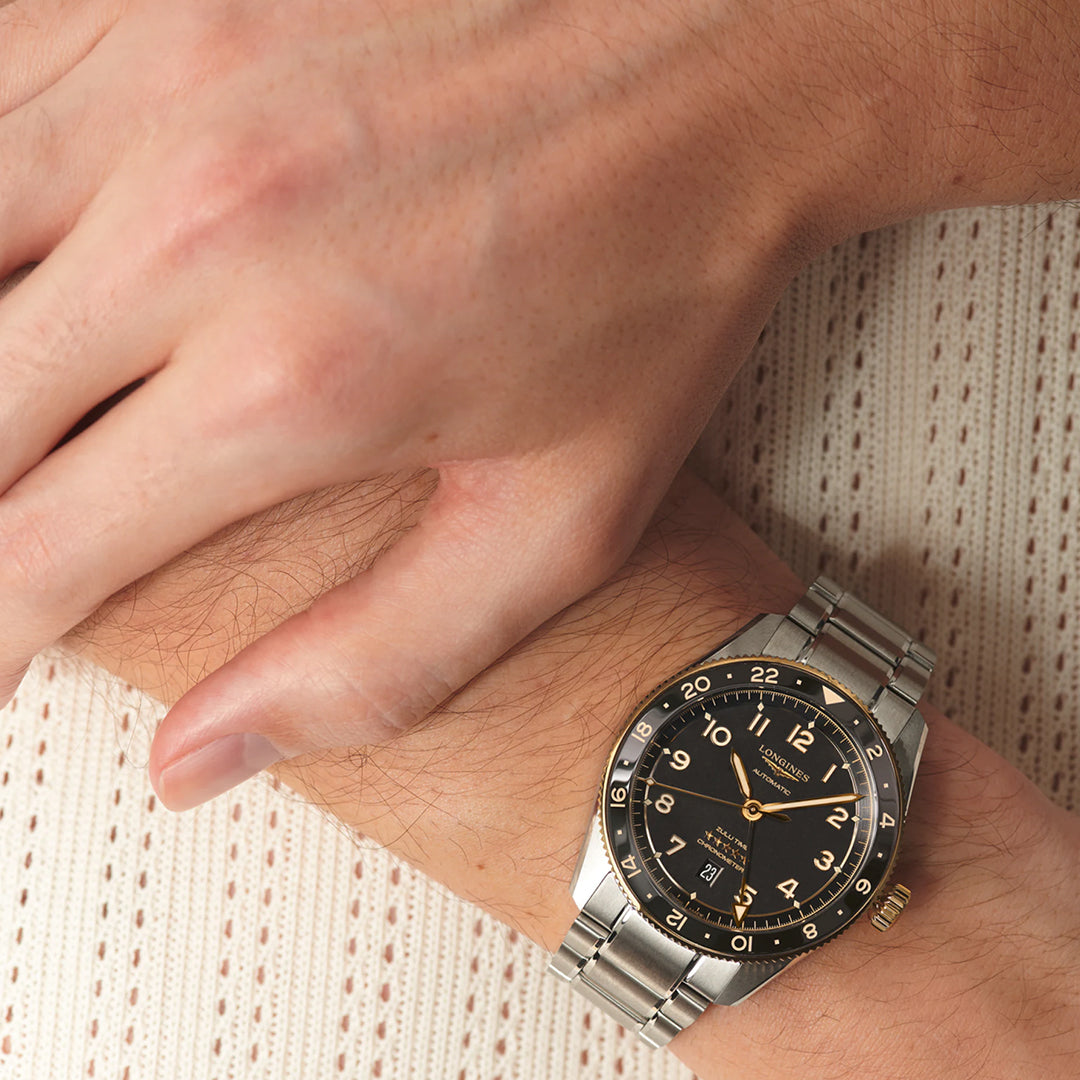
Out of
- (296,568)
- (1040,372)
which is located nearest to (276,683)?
(296,568)

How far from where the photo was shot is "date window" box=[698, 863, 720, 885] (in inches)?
40.3

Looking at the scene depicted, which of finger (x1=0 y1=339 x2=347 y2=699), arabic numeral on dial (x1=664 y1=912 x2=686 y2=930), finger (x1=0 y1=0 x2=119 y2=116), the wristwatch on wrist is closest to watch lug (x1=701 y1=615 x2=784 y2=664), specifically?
the wristwatch on wrist

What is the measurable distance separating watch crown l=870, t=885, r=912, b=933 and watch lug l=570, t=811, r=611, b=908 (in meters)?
0.27

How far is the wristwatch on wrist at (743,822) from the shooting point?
101cm

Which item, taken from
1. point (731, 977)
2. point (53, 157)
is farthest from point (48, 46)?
point (731, 977)

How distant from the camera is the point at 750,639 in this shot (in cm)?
107

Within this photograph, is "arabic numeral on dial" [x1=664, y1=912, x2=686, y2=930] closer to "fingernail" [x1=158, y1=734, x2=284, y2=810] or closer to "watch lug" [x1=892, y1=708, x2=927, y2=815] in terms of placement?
"watch lug" [x1=892, y1=708, x2=927, y2=815]

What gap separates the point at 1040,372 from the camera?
4.24 ft

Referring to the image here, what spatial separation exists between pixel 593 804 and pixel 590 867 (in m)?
0.06

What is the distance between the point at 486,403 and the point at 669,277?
0.69ft

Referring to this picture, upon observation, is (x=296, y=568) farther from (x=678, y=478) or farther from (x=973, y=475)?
(x=973, y=475)

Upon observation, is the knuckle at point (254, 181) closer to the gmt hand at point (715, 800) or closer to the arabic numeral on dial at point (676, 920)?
the gmt hand at point (715, 800)

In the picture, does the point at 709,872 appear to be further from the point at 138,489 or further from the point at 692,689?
the point at 138,489

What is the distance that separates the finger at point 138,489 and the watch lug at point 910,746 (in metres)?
0.64
